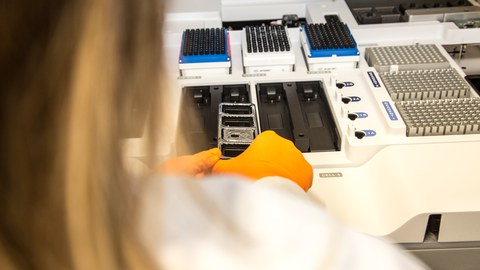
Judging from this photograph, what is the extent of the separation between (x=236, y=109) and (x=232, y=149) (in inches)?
6.8

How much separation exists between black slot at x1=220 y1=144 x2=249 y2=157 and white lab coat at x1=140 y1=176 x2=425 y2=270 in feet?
2.27

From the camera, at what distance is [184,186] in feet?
1.80

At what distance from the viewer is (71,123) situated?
392 millimetres

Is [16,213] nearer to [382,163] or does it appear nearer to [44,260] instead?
[44,260]

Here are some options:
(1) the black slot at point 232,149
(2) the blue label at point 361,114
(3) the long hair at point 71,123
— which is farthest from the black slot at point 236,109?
(3) the long hair at point 71,123

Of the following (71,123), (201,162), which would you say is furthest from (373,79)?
(71,123)

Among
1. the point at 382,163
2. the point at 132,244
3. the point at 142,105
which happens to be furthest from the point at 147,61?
the point at 382,163

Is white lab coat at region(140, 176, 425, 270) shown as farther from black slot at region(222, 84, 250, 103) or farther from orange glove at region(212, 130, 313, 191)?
black slot at region(222, 84, 250, 103)

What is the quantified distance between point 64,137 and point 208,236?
0.17 m

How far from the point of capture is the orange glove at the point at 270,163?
3.68ft

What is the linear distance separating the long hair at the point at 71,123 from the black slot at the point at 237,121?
2.98 feet

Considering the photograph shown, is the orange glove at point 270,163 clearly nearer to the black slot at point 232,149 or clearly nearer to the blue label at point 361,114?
the black slot at point 232,149

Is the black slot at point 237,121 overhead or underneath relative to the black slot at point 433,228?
overhead

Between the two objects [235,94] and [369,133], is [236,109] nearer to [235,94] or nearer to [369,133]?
[235,94]
